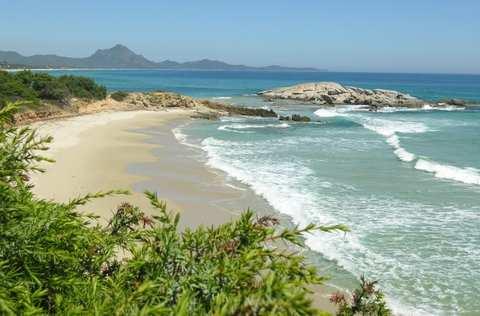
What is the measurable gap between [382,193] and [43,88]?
3025 centimetres

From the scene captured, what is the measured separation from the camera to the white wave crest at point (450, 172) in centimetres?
2175

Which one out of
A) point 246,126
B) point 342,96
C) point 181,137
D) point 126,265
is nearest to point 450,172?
point 181,137

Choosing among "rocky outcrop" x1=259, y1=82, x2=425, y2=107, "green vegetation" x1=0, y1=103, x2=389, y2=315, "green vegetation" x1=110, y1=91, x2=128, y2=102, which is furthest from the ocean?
"rocky outcrop" x1=259, y1=82, x2=425, y2=107

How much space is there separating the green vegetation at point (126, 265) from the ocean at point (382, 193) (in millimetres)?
7539

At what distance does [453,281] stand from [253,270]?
967 cm

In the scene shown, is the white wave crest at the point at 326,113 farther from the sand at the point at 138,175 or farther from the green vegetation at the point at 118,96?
the sand at the point at 138,175

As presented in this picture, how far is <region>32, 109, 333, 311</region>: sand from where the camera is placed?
55.3 ft

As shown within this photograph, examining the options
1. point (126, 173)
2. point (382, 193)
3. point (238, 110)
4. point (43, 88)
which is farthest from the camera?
point (238, 110)

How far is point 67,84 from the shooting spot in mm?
46844

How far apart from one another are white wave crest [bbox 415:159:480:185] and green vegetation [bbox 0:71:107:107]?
21934 millimetres

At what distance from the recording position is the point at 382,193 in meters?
19.1

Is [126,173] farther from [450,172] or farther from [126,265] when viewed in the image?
[126,265]

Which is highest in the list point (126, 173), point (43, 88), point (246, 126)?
point (43, 88)

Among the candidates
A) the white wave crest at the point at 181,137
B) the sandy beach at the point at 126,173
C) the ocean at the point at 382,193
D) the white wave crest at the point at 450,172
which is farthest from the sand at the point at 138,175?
A: the white wave crest at the point at 450,172
